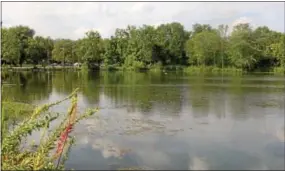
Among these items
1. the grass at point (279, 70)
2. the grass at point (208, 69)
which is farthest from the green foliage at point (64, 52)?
the grass at point (279, 70)

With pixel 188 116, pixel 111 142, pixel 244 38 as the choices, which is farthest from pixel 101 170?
pixel 244 38

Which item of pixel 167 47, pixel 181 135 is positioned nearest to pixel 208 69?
pixel 167 47

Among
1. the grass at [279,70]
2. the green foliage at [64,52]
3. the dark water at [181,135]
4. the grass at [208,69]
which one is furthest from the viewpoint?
the green foliage at [64,52]

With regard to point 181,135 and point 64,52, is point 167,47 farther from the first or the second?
point 181,135

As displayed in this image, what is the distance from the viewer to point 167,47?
77250 mm

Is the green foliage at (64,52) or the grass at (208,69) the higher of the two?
the green foliage at (64,52)

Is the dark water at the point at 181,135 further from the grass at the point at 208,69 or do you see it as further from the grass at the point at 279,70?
the grass at the point at 208,69

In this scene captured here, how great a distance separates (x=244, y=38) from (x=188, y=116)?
183 ft

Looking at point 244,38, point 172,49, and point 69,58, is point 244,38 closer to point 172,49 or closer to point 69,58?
point 172,49

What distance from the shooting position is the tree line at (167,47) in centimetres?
6934

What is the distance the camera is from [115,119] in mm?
17016

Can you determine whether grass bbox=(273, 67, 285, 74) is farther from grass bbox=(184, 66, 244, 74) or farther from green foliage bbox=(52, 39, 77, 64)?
green foliage bbox=(52, 39, 77, 64)

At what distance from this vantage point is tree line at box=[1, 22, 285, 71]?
69344 mm

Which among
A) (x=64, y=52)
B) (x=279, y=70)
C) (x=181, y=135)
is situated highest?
(x=64, y=52)
